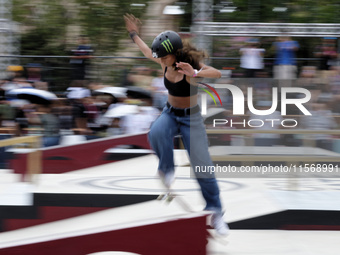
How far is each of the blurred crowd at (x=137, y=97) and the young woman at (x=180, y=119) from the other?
3.63 metres

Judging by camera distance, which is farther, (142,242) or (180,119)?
(180,119)

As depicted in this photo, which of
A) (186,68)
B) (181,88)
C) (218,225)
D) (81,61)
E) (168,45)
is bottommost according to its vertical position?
(218,225)

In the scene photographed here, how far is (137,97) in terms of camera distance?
9664 mm

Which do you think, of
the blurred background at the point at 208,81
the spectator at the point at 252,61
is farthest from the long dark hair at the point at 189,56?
the spectator at the point at 252,61

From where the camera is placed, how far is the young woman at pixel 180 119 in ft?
14.3

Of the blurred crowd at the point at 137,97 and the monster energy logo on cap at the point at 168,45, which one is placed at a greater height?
the monster energy logo on cap at the point at 168,45

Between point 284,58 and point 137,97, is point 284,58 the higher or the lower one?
the higher one

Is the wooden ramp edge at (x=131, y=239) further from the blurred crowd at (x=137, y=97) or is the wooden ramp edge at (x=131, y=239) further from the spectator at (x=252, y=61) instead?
the spectator at (x=252, y=61)

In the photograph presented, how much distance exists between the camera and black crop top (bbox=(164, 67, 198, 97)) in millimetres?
4395

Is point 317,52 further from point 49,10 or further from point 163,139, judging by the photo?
point 49,10

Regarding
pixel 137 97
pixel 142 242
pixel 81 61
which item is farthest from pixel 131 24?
pixel 81 61

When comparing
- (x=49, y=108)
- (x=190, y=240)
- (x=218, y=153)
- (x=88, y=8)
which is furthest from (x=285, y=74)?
(x=88, y=8)

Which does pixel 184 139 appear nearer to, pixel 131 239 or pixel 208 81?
pixel 131 239

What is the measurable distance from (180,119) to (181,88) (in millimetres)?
250
